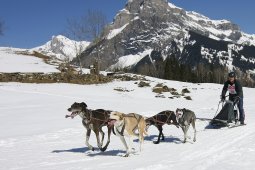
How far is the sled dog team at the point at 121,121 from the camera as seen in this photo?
32.7ft

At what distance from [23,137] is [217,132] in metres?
6.72

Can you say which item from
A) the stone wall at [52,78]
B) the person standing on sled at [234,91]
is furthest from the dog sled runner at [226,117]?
the stone wall at [52,78]

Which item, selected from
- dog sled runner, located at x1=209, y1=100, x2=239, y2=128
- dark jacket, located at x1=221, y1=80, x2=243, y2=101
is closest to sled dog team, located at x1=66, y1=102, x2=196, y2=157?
dog sled runner, located at x1=209, y1=100, x2=239, y2=128

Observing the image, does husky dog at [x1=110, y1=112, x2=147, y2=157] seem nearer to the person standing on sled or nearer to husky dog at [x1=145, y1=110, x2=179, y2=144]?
husky dog at [x1=145, y1=110, x2=179, y2=144]

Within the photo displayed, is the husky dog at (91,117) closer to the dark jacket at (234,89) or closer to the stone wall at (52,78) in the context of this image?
the dark jacket at (234,89)

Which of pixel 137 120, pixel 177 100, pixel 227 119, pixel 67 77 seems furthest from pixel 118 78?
pixel 137 120

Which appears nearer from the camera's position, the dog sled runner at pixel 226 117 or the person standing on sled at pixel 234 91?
the dog sled runner at pixel 226 117

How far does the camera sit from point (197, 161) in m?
9.32

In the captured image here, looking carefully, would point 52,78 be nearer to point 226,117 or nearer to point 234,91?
point 234,91

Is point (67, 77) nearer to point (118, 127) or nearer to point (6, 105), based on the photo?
point (6, 105)

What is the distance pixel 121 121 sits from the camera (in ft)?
32.3

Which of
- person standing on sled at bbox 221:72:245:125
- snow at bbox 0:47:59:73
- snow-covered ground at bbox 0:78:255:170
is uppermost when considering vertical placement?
snow at bbox 0:47:59:73

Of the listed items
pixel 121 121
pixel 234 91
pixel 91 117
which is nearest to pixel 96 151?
pixel 91 117

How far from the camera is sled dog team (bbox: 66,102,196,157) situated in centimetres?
997
